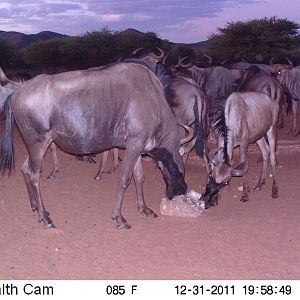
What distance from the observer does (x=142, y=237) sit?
6.82 m

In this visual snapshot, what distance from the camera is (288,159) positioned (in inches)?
472

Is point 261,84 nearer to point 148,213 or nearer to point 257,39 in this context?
point 148,213

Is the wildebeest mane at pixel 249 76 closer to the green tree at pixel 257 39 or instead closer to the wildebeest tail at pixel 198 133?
the wildebeest tail at pixel 198 133

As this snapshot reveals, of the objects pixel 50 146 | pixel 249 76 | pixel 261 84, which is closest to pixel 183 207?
pixel 50 146

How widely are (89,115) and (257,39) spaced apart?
1109 inches

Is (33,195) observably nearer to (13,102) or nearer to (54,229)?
(54,229)

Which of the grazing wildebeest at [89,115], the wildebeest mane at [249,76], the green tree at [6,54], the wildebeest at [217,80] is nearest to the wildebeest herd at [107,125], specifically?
the grazing wildebeest at [89,115]

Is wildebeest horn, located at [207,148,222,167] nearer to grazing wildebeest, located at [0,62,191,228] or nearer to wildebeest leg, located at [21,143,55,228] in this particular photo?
grazing wildebeest, located at [0,62,191,228]

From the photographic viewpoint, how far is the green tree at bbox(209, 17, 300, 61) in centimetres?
3306

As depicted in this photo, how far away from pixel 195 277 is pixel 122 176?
209 centimetres

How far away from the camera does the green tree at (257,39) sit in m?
33.1

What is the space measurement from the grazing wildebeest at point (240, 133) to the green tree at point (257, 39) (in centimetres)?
2375

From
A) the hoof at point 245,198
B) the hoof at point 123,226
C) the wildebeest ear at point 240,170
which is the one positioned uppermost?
the wildebeest ear at point 240,170

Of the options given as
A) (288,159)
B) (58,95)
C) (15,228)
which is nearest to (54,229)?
(15,228)
